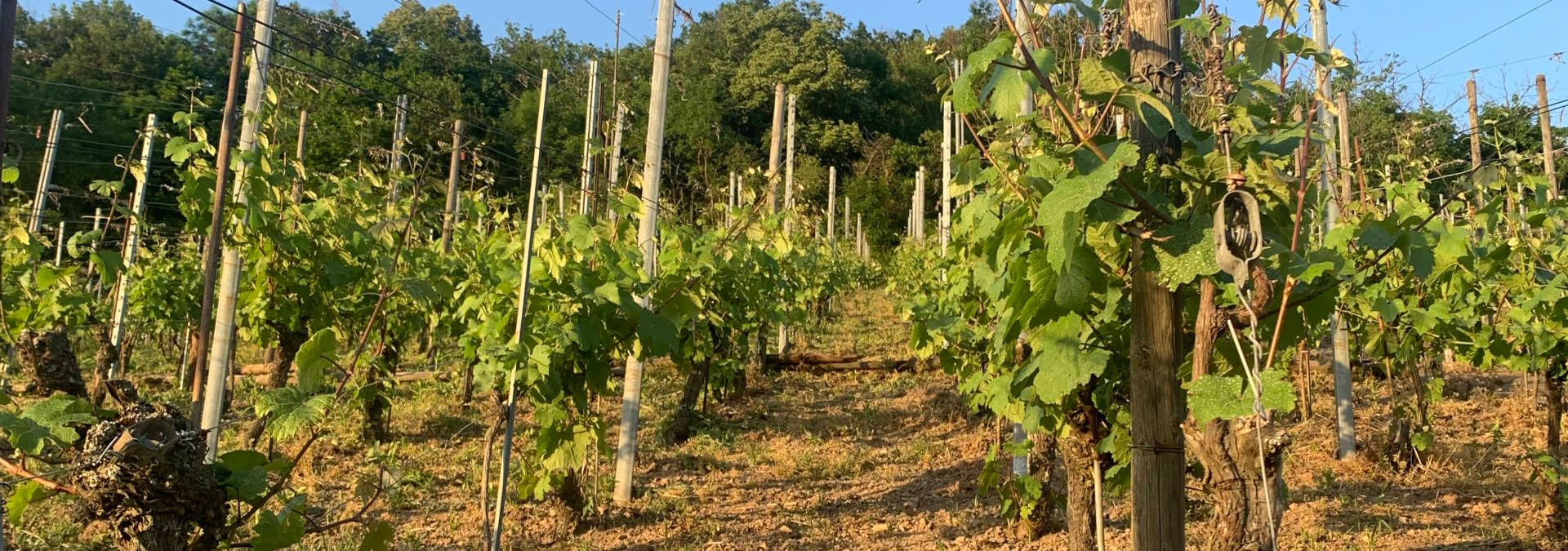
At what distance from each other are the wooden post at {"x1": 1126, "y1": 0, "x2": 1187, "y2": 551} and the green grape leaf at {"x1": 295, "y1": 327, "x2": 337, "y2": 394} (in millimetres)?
1714

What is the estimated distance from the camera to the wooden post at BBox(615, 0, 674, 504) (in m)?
5.05

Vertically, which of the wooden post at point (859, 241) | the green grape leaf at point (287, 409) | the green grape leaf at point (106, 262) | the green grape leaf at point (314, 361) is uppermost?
the wooden post at point (859, 241)

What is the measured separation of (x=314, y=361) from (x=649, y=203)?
2.99 m

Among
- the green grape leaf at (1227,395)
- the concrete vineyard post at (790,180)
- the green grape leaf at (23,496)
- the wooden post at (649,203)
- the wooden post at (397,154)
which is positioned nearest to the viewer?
the green grape leaf at (1227,395)

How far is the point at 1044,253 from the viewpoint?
189cm

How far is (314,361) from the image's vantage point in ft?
6.91

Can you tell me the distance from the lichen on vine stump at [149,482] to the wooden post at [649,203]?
10.4ft

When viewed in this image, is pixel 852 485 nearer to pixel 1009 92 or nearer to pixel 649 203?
pixel 649 203

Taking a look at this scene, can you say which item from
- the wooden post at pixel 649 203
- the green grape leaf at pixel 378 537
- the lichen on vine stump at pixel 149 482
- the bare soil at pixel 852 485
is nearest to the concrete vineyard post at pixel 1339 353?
the bare soil at pixel 852 485

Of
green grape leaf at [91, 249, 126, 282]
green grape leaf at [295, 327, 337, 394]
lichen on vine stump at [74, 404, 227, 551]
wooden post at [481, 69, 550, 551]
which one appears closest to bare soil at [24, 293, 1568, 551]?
wooden post at [481, 69, 550, 551]

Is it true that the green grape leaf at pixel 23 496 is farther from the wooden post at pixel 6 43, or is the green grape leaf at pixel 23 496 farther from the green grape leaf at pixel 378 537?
the green grape leaf at pixel 378 537

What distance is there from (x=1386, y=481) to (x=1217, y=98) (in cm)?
547

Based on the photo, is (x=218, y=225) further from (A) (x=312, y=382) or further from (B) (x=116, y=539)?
(B) (x=116, y=539)

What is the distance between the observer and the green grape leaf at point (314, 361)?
81.6 inches
